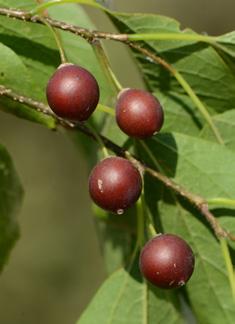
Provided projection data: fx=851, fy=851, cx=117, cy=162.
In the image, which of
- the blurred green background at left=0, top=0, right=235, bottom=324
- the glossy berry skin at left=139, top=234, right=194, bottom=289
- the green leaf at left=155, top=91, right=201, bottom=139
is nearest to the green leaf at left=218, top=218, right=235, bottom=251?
the glossy berry skin at left=139, top=234, right=194, bottom=289

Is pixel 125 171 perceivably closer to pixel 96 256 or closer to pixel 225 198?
pixel 225 198

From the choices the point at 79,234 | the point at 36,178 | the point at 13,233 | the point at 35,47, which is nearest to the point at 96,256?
the point at 79,234

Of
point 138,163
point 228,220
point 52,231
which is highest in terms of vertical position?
point 138,163

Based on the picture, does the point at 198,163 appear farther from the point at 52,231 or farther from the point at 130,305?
the point at 52,231

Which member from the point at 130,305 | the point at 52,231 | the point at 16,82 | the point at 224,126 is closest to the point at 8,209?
the point at 130,305

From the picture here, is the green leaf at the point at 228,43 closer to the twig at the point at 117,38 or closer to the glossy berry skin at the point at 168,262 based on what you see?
the twig at the point at 117,38

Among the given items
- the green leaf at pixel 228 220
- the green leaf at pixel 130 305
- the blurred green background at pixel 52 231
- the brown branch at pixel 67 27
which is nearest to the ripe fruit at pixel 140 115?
the brown branch at pixel 67 27
